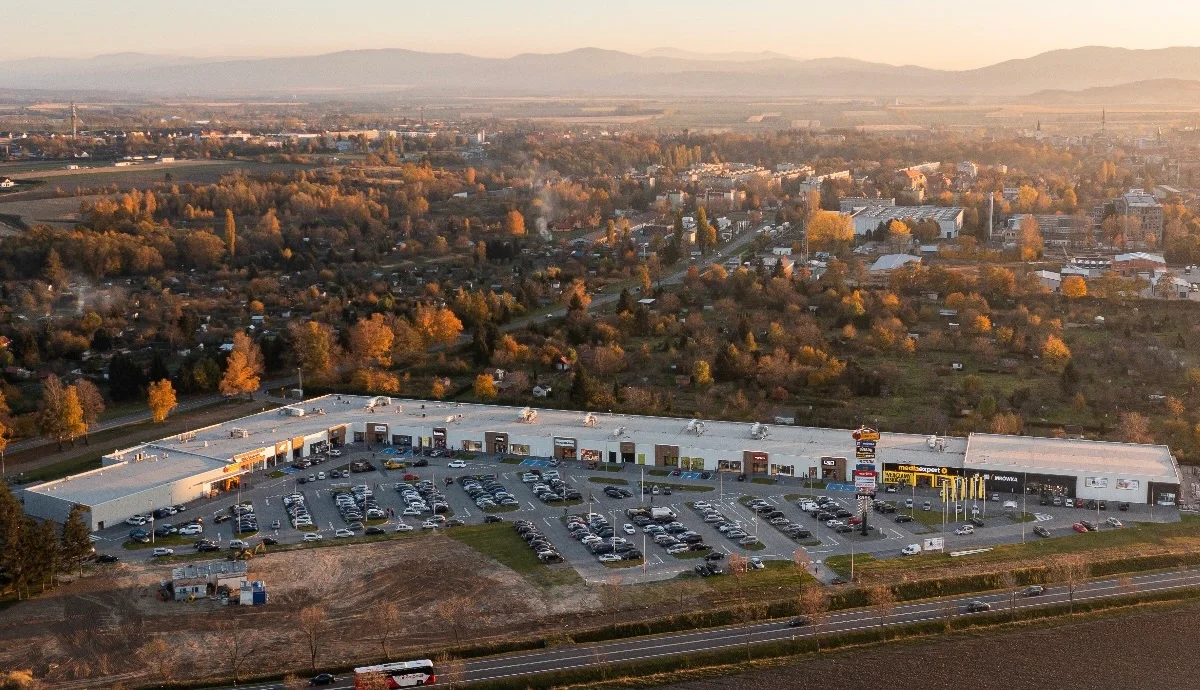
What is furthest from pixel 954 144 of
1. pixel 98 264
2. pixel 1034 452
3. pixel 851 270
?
pixel 1034 452

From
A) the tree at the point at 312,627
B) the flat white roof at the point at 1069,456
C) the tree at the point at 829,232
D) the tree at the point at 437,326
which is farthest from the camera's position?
the tree at the point at 829,232

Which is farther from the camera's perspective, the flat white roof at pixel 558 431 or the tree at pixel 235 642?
the flat white roof at pixel 558 431

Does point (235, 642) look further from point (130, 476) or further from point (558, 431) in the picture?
point (558, 431)

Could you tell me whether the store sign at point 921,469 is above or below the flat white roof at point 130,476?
above

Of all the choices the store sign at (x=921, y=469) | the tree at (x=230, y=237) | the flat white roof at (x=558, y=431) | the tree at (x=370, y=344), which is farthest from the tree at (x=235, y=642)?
the tree at (x=230, y=237)

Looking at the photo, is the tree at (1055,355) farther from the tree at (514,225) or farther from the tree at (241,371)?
the tree at (514,225)

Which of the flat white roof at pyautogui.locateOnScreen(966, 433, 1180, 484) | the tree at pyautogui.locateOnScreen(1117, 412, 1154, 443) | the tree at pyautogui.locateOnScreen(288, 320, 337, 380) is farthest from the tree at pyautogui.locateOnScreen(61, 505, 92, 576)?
the tree at pyautogui.locateOnScreen(1117, 412, 1154, 443)

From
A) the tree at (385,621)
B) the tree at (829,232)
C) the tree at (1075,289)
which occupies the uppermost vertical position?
the tree at (829,232)
